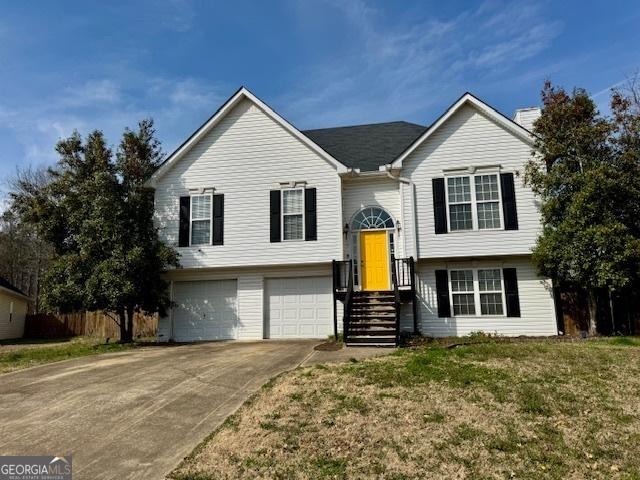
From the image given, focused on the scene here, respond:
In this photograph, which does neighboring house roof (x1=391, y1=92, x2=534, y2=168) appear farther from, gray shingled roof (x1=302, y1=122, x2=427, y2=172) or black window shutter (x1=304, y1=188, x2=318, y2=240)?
black window shutter (x1=304, y1=188, x2=318, y2=240)

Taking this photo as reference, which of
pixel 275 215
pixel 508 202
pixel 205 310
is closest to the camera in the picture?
pixel 508 202

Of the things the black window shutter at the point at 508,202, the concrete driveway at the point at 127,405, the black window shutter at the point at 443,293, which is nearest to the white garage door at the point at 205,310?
the concrete driveway at the point at 127,405

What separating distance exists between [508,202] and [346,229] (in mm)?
5295

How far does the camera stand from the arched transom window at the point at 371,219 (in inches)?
605

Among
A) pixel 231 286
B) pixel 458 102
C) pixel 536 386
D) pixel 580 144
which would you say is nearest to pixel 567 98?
pixel 580 144

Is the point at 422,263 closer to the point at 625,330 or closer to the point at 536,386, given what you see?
the point at 625,330

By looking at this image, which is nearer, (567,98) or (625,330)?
(625,330)

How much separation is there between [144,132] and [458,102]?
514 inches

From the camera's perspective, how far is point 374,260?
15117mm

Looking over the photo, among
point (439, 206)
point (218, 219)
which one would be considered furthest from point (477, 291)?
point (218, 219)

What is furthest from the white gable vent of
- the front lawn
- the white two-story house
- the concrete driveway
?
the concrete driveway

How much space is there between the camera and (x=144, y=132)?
765 inches

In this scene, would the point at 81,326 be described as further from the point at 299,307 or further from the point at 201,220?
the point at 299,307

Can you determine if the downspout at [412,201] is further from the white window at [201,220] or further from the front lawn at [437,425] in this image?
the white window at [201,220]
